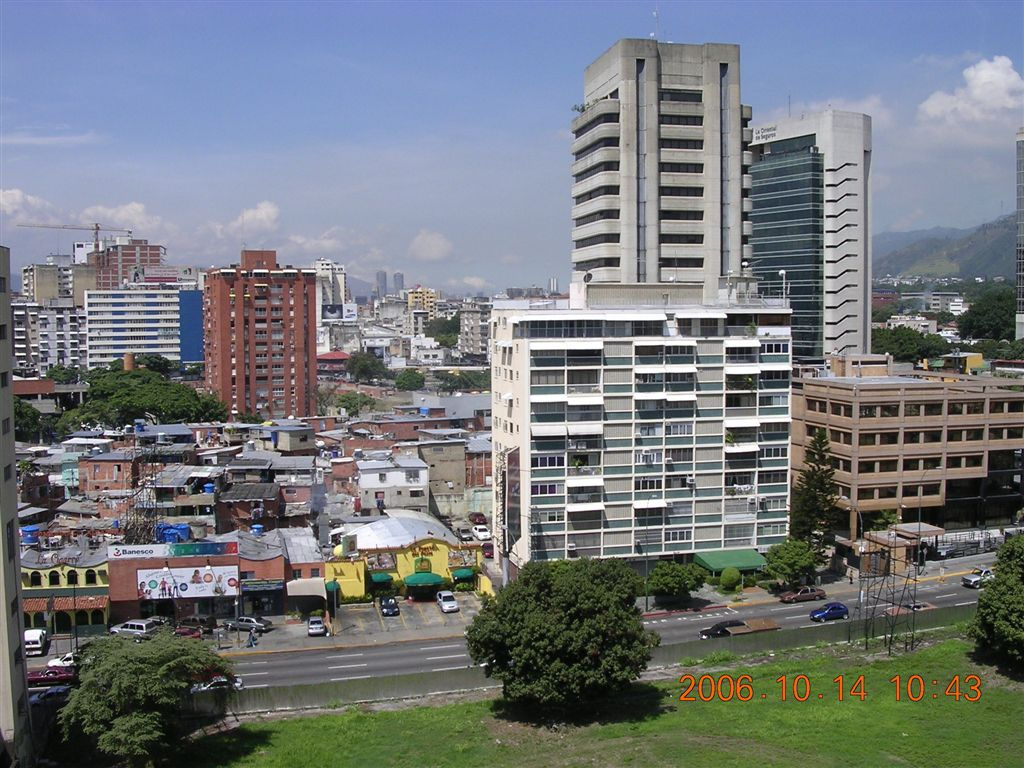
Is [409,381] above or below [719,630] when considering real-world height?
above

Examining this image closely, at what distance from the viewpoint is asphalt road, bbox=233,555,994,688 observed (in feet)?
143

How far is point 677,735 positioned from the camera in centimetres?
3688

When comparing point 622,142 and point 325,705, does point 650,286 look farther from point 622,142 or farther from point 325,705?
point 325,705

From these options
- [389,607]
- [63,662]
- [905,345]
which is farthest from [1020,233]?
[63,662]

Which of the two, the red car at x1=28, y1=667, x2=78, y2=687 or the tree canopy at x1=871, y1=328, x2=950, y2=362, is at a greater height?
the tree canopy at x1=871, y1=328, x2=950, y2=362

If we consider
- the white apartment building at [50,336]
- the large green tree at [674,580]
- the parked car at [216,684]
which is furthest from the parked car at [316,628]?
the white apartment building at [50,336]

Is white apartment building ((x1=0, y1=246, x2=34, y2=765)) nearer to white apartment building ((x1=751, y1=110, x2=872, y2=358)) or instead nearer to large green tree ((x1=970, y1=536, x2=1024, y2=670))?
large green tree ((x1=970, y1=536, x2=1024, y2=670))

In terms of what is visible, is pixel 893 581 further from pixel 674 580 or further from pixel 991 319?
pixel 991 319

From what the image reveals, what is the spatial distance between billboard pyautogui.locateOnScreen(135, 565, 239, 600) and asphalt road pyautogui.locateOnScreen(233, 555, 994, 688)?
202 inches

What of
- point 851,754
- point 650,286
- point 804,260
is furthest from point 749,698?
point 804,260

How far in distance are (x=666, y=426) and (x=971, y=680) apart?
19.1 meters

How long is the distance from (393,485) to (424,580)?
1421cm

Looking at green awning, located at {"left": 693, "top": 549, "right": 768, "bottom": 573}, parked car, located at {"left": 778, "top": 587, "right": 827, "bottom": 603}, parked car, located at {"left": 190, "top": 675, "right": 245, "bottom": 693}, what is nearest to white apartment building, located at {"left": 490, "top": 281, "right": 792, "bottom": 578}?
green awning, located at {"left": 693, "top": 549, "right": 768, "bottom": 573}

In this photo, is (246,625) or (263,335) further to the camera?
(263,335)
